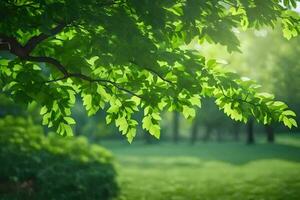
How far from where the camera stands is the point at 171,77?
6230 mm

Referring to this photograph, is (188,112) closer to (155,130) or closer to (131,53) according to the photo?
(155,130)

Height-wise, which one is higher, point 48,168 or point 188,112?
point 188,112

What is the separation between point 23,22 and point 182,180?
1457cm

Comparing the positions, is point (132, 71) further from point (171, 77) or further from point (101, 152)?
point (101, 152)

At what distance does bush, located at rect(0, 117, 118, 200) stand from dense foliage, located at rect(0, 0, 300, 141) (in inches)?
209

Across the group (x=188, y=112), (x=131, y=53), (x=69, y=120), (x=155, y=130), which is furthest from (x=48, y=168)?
(x=131, y=53)

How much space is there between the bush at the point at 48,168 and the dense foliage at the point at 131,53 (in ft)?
17.4

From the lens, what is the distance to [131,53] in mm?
5590

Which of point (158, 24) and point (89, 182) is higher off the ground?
point (158, 24)

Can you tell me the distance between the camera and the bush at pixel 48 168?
39.1 feet

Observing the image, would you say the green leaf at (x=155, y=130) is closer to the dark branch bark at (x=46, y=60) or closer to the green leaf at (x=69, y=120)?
the green leaf at (x=69, y=120)

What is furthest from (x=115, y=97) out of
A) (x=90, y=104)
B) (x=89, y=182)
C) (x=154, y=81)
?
(x=89, y=182)

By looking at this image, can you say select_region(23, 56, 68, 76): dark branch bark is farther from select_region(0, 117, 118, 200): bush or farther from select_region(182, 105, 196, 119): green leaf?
select_region(0, 117, 118, 200): bush

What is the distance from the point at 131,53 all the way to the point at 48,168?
28.2 ft
